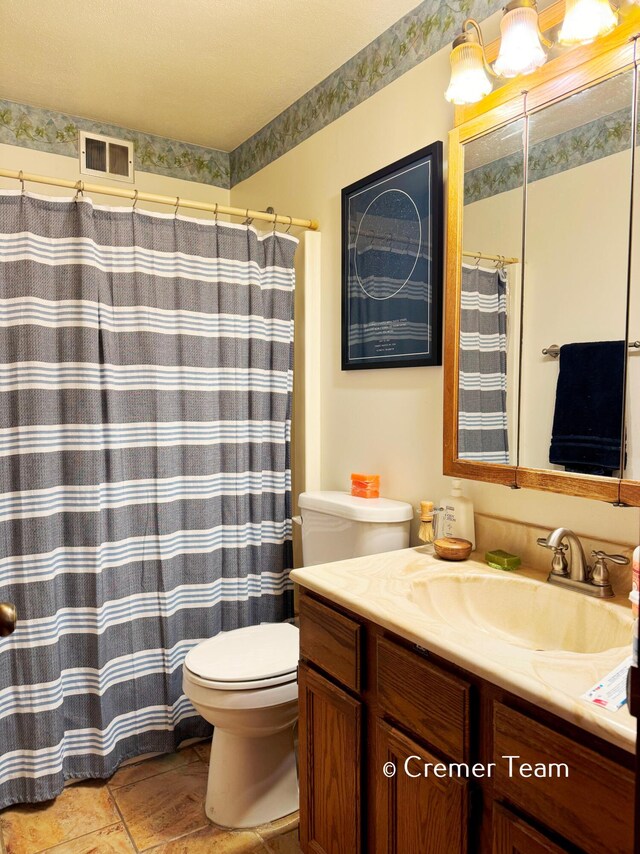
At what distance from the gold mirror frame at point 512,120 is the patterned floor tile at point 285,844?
119 centimetres

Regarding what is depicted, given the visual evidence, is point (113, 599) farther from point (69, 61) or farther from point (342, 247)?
point (69, 61)

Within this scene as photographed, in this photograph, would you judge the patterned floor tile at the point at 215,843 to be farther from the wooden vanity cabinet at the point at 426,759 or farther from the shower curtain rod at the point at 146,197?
the shower curtain rod at the point at 146,197

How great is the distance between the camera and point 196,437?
7.26 ft

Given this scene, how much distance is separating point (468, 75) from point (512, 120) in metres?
0.16

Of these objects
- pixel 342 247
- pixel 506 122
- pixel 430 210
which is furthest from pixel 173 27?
pixel 506 122

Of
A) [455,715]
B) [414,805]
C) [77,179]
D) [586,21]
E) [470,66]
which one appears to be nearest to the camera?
[455,715]

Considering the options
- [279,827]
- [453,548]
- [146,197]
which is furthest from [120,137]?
[279,827]

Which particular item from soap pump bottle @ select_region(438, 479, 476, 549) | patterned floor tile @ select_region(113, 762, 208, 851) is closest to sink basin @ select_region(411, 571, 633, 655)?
soap pump bottle @ select_region(438, 479, 476, 549)

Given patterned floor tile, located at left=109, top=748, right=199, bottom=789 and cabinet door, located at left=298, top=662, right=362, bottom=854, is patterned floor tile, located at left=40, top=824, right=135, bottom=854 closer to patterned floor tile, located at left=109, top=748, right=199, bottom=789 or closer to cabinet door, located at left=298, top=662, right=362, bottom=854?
patterned floor tile, located at left=109, top=748, right=199, bottom=789

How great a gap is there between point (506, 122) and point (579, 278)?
→ 489 millimetres

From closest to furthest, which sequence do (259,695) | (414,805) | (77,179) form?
(414,805)
(259,695)
(77,179)

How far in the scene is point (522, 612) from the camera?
1.43m

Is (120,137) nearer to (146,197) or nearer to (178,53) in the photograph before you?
(178,53)

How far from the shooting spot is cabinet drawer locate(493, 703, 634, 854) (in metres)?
0.85
